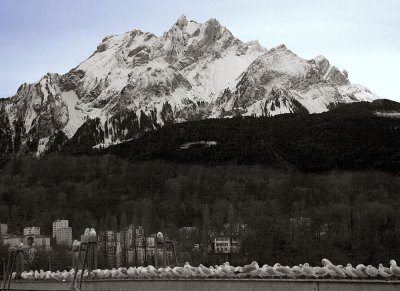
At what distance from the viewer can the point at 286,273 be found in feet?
231

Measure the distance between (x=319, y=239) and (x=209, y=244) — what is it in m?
25.1

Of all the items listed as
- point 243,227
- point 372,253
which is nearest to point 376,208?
point 243,227

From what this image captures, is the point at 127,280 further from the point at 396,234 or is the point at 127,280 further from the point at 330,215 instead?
the point at 330,215

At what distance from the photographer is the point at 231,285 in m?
71.8

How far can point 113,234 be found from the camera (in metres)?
191

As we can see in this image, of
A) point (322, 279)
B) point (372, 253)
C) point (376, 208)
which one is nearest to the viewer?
point (322, 279)

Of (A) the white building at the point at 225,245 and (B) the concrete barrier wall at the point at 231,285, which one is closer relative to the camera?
(B) the concrete barrier wall at the point at 231,285

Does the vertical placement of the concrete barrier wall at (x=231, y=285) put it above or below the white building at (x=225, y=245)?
below

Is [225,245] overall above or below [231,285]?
above

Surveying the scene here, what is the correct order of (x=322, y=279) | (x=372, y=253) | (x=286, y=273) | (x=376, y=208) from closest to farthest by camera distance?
1. (x=322, y=279)
2. (x=286, y=273)
3. (x=372, y=253)
4. (x=376, y=208)

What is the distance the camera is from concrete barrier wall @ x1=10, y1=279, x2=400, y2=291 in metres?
61.1

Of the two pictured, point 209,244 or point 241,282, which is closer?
point 241,282

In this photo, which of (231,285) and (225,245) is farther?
(225,245)

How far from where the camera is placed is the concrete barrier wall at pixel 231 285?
2404 inches
